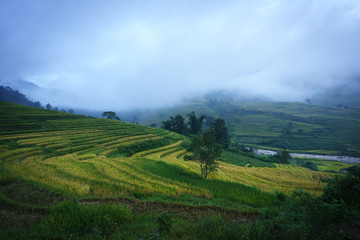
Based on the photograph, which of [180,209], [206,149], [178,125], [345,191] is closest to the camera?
Answer: [345,191]

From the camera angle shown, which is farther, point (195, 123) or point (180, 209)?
point (195, 123)

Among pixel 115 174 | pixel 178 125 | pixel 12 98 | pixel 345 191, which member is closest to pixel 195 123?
pixel 178 125

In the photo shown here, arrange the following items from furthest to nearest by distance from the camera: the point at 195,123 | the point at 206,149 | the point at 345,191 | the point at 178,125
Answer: the point at 195,123 < the point at 178,125 < the point at 206,149 < the point at 345,191

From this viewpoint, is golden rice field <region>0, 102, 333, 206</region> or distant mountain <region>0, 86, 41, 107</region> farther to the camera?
distant mountain <region>0, 86, 41, 107</region>

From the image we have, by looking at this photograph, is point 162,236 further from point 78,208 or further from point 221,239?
point 78,208

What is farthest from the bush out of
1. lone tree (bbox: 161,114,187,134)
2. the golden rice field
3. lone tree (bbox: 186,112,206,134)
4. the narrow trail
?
lone tree (bbox: 186,112,206,134)

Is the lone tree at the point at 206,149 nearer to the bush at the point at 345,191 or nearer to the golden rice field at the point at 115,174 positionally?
the golden rice field at the point at 115,174

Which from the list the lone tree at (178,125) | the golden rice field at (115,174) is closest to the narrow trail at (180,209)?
the golden rice field at (115,174)

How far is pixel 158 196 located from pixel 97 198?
12.1 feet

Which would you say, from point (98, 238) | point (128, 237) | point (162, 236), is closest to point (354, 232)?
point (162, 236)

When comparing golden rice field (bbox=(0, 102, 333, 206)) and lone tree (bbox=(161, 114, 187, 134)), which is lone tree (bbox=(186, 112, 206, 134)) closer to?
lone tree (bbox=(161, 114, 187, 134))

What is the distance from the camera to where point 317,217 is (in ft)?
16.1

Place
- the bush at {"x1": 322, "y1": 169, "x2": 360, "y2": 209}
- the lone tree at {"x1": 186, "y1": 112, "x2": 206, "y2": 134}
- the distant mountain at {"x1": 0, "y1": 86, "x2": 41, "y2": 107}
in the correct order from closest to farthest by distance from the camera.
Result: the bush at {"x1": 322, "y1": 169, "x2": 360, "y2": 209}, the lone tree at {"x1": 186, "y1": 112, "x2": 206, "y2": 134}, the distant mountain at {"x1": 0, "y1": 86, "x2": 41, "y2": 107}

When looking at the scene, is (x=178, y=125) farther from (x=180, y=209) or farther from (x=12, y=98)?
(x=12, y=98)
